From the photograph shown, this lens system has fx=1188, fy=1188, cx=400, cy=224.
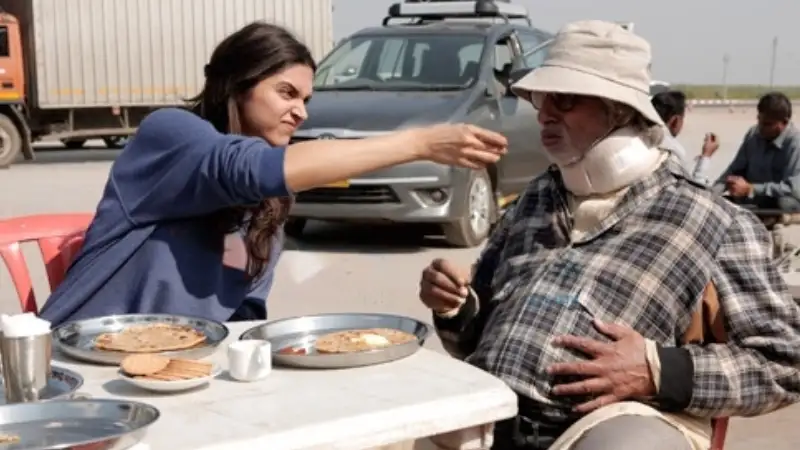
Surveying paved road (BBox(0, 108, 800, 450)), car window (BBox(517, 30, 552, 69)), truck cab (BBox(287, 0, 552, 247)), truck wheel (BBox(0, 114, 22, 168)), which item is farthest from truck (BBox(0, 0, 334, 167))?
truck cab (BBox(287, 0, 552, 247))

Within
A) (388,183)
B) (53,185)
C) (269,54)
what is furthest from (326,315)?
(53,185)

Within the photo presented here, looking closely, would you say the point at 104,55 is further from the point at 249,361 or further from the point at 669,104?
the point at 249,361

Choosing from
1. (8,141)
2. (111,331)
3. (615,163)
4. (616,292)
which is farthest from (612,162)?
(8,141)

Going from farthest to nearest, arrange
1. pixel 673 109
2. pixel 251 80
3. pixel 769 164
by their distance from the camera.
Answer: pixel 769 164, pixel 673 109, pixel 251 80

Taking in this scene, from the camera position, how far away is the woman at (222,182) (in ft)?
9.14

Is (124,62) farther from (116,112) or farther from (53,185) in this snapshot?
(53,185)

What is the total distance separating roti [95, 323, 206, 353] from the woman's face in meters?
0.76

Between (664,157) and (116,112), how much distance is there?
721 inches

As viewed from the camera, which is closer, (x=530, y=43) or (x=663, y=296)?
(x=663, y=296)

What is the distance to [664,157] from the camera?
9.91ft

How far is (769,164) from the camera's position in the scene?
733cm

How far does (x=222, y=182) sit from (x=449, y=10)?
10.1 meters

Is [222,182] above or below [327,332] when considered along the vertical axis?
above

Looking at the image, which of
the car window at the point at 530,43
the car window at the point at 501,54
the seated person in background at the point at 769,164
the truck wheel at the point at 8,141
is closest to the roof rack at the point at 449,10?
the car window at the point at 530,43
